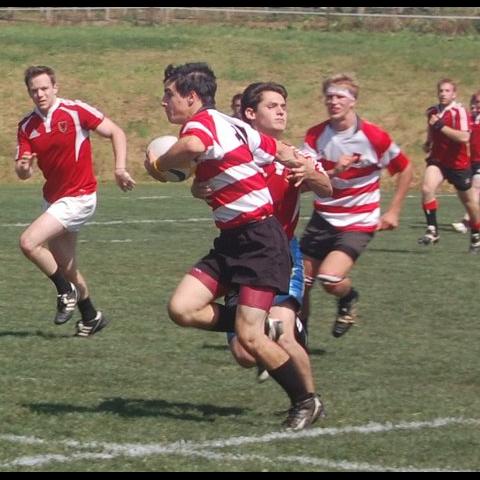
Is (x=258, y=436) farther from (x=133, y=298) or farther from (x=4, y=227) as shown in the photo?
(x=4, y=227)

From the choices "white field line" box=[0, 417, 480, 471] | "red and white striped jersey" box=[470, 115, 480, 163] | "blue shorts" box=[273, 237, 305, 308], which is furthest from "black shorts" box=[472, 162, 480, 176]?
"white field line" box=[0, 417, 480, 471]

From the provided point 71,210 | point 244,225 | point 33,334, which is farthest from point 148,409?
point 71,210

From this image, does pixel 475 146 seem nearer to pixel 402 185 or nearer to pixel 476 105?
pixel 476 105

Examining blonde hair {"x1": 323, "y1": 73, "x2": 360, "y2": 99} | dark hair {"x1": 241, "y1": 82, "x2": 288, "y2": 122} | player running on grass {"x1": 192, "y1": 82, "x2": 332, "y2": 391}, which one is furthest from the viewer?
blonde hair {"x1": 323, "y1": 73, "x2": 360, "y2": 99}

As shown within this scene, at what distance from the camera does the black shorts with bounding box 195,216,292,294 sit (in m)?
6.78

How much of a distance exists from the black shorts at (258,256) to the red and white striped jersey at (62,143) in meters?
3.27

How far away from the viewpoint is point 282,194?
7.69 metres

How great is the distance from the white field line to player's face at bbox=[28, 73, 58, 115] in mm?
3961

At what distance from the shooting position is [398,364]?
878cm

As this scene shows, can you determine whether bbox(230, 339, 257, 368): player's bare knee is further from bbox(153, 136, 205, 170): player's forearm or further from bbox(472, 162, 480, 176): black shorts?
bbox(472, 162, 480, 176): black shorts

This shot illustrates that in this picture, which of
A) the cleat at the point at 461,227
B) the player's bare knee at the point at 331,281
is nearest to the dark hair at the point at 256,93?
the player's bare knee at the point at 331,281

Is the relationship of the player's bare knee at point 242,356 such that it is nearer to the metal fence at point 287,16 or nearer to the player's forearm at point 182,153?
the player's forearm at point 182,153

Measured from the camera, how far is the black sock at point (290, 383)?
6.78m

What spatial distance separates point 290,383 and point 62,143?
3.77 meters
